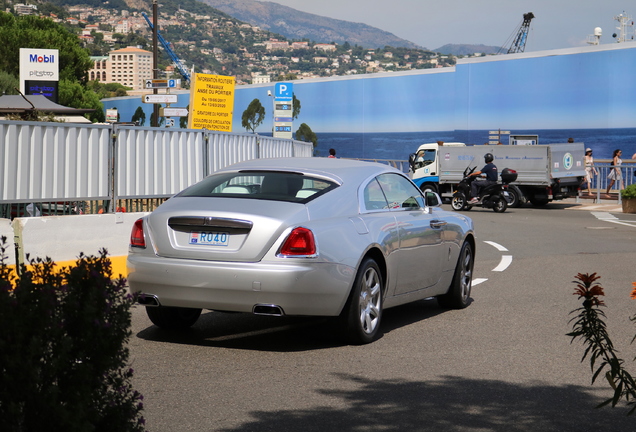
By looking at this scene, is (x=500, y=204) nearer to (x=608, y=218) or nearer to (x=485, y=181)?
(x=485, y=181)

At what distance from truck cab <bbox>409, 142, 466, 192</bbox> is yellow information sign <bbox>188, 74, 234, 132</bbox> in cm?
1219

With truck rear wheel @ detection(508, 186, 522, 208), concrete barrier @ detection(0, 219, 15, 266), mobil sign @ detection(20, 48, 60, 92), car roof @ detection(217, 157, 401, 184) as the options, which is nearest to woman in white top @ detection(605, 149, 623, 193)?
truck rear wheel @ detection(508, 186, 522, 208)

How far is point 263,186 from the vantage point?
24.5ft

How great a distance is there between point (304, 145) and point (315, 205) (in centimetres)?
1552

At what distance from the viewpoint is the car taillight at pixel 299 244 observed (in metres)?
6.59

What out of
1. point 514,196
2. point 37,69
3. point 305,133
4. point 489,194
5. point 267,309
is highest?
point 37,69

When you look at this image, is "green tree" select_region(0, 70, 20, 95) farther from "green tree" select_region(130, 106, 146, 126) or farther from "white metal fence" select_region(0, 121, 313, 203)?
"white metal fence" select_region(0, 121, 313, 203)

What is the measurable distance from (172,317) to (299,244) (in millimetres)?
1583

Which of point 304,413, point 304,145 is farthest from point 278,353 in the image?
point 304,145

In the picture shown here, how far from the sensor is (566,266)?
43.4ft

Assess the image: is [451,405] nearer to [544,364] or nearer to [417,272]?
[544,364]

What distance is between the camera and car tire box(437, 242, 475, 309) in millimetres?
9016

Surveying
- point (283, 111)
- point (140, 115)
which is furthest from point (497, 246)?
point (140, 115)

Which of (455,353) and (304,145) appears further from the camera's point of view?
(304,145)
